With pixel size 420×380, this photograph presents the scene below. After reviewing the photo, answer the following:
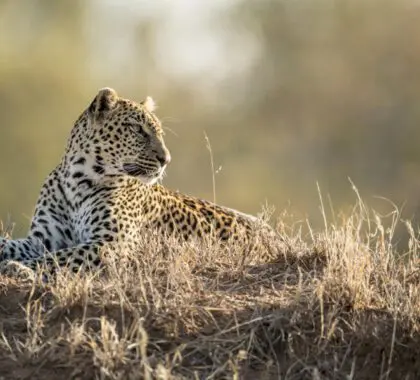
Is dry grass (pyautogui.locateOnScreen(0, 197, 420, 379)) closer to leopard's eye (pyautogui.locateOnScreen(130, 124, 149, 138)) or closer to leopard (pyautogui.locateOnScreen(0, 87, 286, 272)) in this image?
leopard (pyautogui.locateOnScreen(0, 87, 286, 272))

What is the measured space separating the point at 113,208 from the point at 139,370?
3961 millimetres

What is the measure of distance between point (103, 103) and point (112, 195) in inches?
33.0

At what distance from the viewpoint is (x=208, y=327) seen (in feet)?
28.2

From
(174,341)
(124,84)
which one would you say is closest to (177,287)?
(174,341)

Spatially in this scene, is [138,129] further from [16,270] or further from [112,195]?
[16,270]

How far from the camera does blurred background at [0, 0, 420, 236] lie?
121 feet

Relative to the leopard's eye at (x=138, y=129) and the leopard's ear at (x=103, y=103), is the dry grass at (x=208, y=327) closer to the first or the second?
the leopard's eye at (x=138, y=129)

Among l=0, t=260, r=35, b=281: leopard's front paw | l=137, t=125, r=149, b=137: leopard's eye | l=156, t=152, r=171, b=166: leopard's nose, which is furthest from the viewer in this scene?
l=137, t=125, r=149, b=137: leopard's eye

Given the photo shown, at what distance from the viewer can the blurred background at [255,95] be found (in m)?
37.0

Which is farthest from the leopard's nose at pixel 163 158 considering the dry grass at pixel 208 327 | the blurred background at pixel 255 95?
the blurred background at pixel 255 95

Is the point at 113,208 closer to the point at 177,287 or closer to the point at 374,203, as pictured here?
the point at 177,287

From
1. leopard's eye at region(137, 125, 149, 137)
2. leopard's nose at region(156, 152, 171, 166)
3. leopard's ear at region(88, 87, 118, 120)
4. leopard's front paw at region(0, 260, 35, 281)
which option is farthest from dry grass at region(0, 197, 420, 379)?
leopard's ear at region(88, 87, 118, 120)

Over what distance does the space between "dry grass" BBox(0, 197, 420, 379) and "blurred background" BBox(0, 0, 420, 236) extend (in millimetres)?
24685

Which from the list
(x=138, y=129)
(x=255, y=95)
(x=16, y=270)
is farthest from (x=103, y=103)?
(x=255, y=95)
